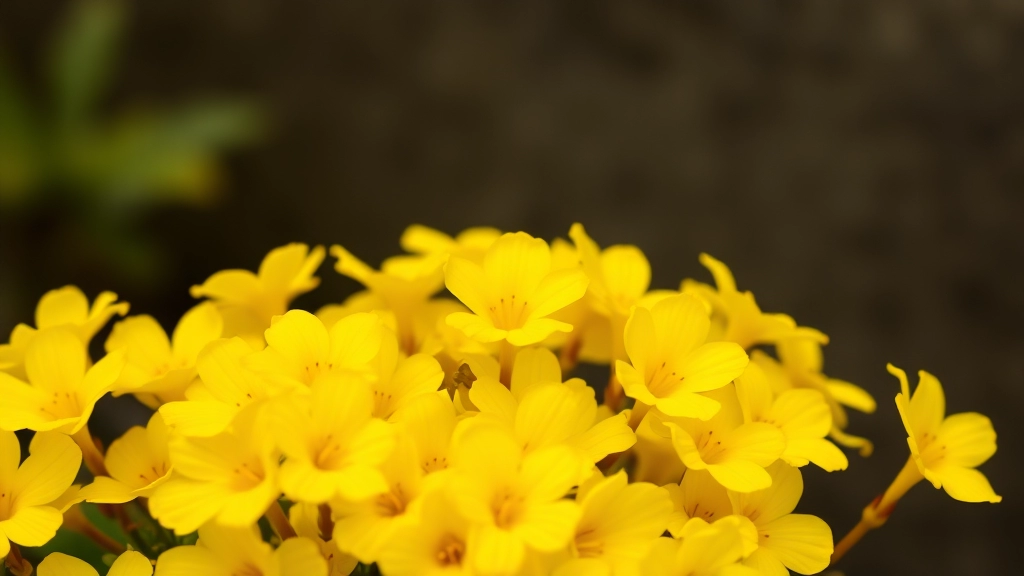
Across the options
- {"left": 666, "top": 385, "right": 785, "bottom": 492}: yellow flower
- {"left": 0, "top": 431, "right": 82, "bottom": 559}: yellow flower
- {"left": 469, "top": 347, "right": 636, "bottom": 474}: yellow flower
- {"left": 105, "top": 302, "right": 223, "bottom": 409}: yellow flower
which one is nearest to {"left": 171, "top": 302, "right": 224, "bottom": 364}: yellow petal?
{"left": 105, "top": 302, "right": 223, "bottom": 409}: yellow flower

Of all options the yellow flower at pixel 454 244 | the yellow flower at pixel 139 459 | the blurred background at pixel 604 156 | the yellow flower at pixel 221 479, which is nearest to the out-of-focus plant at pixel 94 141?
the blurred background at pixel 604 156

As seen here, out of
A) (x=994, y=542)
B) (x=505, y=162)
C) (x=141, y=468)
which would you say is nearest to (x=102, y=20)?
(x=505, y=162)

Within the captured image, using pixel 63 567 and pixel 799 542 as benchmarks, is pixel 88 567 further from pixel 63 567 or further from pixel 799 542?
pixel 799 542

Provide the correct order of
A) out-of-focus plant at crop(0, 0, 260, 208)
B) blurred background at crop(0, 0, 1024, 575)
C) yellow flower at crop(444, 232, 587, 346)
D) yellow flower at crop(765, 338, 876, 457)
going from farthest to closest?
out-of-focus plant at crop(0, 0, 260, 208) → blurred background at crop(0, 0, 1024, 575) → yellow flower at crop(765, 338, 876, 457) → yellow flower at crop(444, 232, 587, 346)

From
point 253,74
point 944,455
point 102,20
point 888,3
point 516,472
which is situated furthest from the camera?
point 253,74

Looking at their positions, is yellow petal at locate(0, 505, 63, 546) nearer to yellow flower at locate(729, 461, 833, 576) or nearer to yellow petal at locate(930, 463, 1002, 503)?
yellow flower at locate(729, 461, 833, 576)

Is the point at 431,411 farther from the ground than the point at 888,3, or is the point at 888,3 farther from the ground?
the point at 888,3

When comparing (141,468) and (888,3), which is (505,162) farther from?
(141,468)

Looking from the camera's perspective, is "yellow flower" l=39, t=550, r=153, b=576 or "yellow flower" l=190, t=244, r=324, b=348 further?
"yellow flower" l=190, t=244, r=324, b=348
